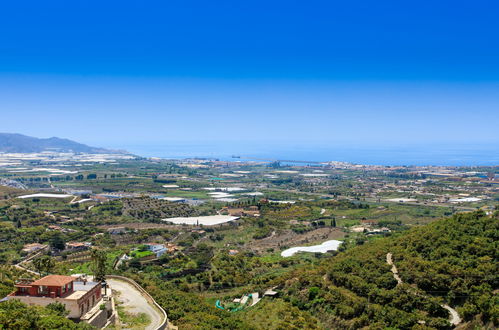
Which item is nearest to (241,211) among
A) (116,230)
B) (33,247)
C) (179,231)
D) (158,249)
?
(179,231)

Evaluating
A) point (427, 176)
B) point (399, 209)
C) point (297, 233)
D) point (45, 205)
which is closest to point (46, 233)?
point (45, 205)

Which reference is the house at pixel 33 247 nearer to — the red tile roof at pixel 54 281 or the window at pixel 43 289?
the red tile roof at pixel 54 281

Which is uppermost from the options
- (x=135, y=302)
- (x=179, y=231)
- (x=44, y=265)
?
(x=44, y=265)

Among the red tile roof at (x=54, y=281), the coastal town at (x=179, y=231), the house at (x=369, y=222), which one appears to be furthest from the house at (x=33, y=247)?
the house at (x=369, y=222)

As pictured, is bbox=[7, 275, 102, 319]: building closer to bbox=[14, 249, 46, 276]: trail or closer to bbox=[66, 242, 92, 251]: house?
bbox=[14, 249, 46, 276]: trail

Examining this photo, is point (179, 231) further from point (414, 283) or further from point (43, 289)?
point (414, 283)

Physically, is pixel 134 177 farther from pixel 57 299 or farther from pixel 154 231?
pixel 57 299

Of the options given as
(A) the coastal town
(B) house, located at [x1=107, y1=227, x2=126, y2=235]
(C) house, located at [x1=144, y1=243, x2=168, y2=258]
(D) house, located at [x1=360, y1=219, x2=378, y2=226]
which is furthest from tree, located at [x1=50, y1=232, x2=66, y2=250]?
(D) house, located at [x1=360, y1=219, x2=378, y2=226]
